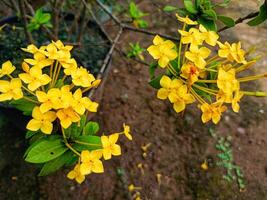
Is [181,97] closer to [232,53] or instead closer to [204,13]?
[232,53]

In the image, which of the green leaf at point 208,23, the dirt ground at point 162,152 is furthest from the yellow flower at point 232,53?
the dirt ground at point 162,152

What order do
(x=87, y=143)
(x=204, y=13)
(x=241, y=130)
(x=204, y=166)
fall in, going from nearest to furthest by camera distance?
(x=87, y=143), (x=204, y=13), (x=204, y=166), (x=241, y=130)

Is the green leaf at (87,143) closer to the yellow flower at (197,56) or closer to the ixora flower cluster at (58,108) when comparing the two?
the ixora flower cluster at (58,108)

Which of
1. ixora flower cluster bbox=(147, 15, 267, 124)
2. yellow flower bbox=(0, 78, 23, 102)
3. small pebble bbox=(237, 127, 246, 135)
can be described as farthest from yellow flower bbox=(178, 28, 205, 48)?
small pebble bbox=(237, 127, 246, 135)

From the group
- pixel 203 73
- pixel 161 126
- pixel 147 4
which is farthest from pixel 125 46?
pixel 203 73

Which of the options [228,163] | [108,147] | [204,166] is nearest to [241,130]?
[228,163]

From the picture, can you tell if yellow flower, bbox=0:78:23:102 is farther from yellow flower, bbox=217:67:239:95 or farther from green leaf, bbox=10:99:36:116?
yellow flower, bbox=217:67:239:95
